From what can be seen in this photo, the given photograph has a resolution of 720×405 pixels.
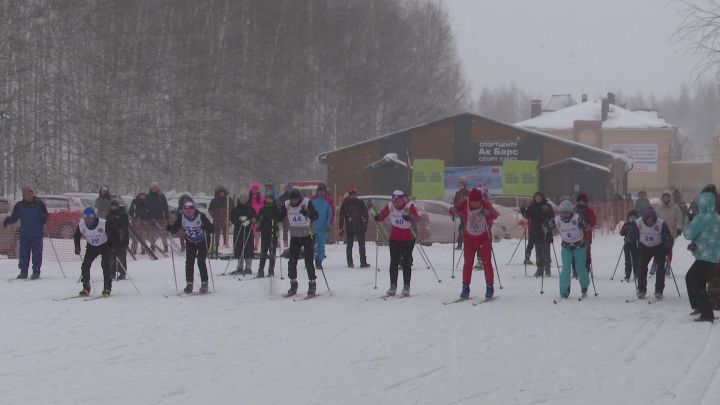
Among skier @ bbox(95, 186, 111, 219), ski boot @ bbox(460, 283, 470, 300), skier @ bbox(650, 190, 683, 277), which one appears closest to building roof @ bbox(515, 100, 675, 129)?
skier @ bbox(95, 186, 111, 219)

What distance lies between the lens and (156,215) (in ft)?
72.6

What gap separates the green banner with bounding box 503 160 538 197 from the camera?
39.1 m

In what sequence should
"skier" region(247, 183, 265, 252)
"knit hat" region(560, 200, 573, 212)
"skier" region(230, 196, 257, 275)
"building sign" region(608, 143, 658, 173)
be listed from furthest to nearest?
"building sign" region(608, 143, 658, 173)
"skier" region(247, 183, 265, 252)
"skier" region(230, 196, 257, 275)
"knit hat" region(560, 200, 573, 212)

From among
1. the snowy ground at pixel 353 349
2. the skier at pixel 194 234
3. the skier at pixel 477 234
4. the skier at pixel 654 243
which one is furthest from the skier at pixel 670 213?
the skier at pixel 194 234

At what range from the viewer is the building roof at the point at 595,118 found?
264 feet

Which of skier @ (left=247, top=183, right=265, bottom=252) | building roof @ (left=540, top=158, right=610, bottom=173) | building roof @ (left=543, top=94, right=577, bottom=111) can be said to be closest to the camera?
skier @ (left=247, top=183, right=265, bottom=252)

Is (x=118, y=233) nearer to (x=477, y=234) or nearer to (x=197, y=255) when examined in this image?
(x=197, y=255)

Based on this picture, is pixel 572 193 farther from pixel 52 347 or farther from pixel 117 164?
pixel 52 347

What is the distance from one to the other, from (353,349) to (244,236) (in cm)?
829

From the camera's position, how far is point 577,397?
720 cm

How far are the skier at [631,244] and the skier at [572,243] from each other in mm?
840

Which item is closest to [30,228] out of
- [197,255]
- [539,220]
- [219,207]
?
[197,255]

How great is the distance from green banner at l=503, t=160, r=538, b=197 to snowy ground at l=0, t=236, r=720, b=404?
79.9ft

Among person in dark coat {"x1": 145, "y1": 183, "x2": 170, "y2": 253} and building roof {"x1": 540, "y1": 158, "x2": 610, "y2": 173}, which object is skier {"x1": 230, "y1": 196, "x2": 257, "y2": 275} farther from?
building roof {"x1": 540, "y1": 158, "x2": 610, "y2": 173}
